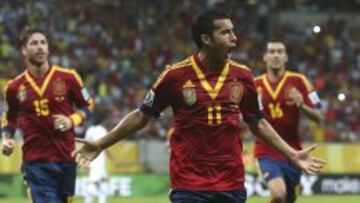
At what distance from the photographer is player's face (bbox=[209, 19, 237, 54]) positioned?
7.80m

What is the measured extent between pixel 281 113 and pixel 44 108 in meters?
3.15

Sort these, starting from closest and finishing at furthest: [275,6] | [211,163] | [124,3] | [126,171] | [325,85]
A: [211,163] < [126,171] < [325,85] < [124,3] < [275,6]

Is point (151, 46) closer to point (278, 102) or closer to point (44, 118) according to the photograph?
point (278, 102)

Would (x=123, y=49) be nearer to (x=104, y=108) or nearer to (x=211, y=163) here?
(x=104, y=108)

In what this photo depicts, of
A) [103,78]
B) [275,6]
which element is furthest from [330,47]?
[103,78]

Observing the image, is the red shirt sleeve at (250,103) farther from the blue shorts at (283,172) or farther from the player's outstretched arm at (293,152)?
the blue shorts at (283,172)

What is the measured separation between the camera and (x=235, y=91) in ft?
26.0

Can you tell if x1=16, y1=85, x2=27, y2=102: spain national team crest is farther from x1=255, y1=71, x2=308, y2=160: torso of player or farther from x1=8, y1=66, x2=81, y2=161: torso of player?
x1=255, y1=71, x2=308, y2=160: torso of player

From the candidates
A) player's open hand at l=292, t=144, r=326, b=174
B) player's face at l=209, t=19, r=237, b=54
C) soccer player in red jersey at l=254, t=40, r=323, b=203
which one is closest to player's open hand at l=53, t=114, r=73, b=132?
soccer player in red jersey at l=254, t=40, r=323, b=203

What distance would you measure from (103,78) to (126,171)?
410 cm

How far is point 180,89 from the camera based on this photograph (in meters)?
7.85

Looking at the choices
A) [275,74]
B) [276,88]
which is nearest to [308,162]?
[276,88]

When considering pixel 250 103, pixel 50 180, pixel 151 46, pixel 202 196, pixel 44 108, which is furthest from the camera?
pixel 151 46

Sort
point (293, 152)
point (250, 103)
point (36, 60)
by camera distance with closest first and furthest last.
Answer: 1. point (293, 152)
2. point (250, 103)
3. point (36, 60)
